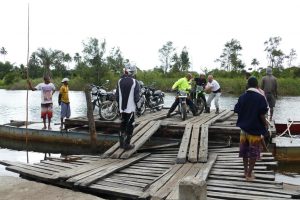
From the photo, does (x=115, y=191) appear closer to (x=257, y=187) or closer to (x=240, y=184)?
(x=240, y=184)

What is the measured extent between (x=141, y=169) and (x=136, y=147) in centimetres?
150

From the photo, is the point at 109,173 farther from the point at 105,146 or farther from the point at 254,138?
the point at 105,146

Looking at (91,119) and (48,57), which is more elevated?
(48,57)

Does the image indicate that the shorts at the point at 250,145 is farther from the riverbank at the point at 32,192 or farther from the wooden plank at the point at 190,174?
the riverbank at the point at 32,192

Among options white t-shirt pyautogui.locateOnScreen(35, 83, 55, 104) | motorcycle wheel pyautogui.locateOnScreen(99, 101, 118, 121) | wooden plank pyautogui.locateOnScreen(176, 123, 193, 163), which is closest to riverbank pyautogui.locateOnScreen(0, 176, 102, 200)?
wooden plank pyautogui.locateOnScreen(176, 123, 193, 163)

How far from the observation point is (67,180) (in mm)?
6824

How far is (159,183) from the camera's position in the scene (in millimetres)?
6488

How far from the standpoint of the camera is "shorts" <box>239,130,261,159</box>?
6.84 metres

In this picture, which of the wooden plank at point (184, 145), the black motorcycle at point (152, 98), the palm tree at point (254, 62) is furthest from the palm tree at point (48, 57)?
the wooden plank at point (184, 145)

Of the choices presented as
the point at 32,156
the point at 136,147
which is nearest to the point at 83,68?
the point at 32,156

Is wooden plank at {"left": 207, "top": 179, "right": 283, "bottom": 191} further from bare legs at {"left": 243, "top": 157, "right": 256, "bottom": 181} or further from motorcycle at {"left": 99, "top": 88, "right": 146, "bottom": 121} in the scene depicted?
motorcycle at {"left": 99, "top": 88, "right": 146, "bottom": 121}

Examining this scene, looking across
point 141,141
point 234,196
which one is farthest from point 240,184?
point 141,141

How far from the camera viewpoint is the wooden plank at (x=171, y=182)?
587cm

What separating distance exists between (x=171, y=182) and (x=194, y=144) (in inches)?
112
